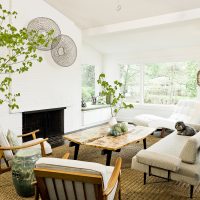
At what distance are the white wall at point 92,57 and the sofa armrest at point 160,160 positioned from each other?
4441 millimetres

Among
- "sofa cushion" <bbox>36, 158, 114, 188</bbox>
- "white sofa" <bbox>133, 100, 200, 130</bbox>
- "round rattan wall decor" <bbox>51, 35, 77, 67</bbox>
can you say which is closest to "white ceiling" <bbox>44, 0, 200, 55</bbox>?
"round rattan wall decor" <bbox>51, 35, 77, 67</bbox>

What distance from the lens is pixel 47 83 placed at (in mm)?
4949

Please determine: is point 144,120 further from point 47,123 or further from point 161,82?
point 47,123

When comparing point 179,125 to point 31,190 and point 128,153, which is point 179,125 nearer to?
point 128,153

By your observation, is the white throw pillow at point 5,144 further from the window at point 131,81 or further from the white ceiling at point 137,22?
the window at point 131,81

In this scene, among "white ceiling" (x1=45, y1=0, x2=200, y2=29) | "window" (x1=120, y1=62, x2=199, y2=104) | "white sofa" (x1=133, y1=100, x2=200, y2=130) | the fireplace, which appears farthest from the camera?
"window" (x1=120, y1=62, x2=199, y2=104)

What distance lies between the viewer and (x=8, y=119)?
421 centimetres

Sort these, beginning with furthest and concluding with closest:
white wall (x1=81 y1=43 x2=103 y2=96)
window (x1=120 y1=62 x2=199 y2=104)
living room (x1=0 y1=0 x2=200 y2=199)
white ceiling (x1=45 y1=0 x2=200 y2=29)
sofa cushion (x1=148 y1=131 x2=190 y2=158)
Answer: white wall (x1=81 y1=43 x2=103 y2=96)
window (x1=120 y1=62 x2=199 y2=104)
white ceiling (x1=45 y1=0 x2=200 y2=29)
living room (x1=0 y1=0 x2=200 y2=199)
sofa cushion (x1=148 y1=131 x2=190 y2=158)

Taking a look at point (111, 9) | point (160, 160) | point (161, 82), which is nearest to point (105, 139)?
point (160, 160)

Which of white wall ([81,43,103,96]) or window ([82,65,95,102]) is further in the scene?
window ([82,65,95,102])

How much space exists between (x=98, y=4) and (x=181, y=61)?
10.1 ft

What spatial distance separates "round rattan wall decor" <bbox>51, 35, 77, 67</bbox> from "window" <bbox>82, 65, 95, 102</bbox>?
57.3 inches

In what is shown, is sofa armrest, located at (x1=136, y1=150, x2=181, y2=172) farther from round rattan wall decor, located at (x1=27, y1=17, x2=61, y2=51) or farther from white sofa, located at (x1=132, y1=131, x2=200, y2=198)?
round rattan wall decor, located at (x1=27, y1=17, x2=61, y2=51)

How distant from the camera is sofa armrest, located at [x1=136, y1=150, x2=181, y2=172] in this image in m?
2.53
